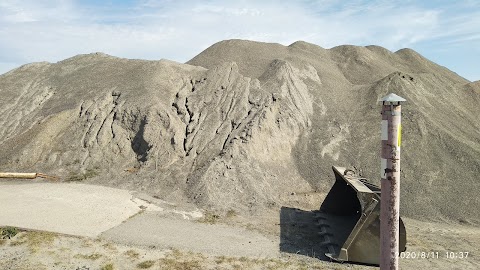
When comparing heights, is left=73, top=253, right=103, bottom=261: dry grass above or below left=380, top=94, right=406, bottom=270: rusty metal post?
below

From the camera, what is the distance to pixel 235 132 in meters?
23.9

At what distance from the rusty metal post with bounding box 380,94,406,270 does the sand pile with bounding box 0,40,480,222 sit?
12833 millimetres

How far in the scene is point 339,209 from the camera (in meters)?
17.9

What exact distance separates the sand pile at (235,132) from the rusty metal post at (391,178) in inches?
505

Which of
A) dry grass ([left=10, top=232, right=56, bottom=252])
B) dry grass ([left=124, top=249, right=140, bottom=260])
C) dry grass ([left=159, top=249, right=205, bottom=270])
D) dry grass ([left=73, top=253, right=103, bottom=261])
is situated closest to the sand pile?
dry grass ([left=159, top=249, right=205, bottom=270])

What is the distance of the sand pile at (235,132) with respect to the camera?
67.6ft

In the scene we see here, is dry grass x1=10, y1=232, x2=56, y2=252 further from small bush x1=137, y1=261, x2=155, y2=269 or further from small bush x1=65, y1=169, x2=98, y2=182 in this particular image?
small bush x1=65, y1=169, x2=98, y2=182

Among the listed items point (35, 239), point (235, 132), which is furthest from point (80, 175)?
point (35, 239)

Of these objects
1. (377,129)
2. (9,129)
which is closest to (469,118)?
(377,129)

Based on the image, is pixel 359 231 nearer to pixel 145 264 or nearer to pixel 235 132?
pixel 145 264

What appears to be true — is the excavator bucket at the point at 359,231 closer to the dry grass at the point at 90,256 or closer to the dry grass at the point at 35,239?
the dry grass at the point at 90,256

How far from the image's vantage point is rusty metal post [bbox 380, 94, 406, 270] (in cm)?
629

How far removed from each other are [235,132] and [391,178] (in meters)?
17.8

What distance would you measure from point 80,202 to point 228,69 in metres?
16.1
